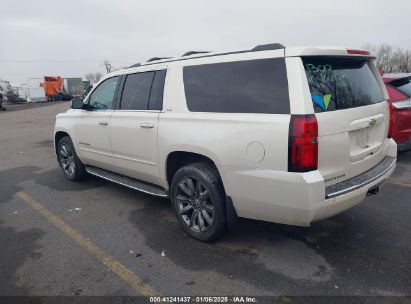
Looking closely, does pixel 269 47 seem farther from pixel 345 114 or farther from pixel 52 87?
pixel 52 87

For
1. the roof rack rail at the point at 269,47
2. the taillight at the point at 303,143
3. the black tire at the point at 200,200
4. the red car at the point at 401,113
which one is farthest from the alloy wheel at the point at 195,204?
the red car at the point at 401,113

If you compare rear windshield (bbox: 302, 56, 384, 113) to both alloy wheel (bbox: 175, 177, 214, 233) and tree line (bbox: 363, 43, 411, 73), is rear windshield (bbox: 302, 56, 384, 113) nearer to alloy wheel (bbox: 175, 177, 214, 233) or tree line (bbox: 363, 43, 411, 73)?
alloy wheel (bbox: 175, 177, 214, 233)

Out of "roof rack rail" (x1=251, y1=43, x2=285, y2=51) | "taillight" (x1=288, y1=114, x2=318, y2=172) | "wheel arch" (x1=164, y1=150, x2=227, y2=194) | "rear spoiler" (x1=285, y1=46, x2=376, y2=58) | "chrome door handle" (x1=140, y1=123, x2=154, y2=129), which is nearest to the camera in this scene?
"taillight" (x1=288, y1=114, x2=318, y2=172)

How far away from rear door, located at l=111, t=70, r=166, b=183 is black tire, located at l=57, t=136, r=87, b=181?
1.32 metres

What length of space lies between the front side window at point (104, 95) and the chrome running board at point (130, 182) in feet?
3.19

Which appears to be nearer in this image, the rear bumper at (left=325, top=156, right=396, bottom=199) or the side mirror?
the rear bumper at (left=325, top=156, right=396, bottom=199)

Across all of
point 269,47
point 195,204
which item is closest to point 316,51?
point 269,47

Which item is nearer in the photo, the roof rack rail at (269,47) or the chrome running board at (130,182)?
the roof rack rail at (269,47)

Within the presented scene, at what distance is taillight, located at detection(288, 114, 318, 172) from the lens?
2.65m

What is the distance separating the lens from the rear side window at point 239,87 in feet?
9.33

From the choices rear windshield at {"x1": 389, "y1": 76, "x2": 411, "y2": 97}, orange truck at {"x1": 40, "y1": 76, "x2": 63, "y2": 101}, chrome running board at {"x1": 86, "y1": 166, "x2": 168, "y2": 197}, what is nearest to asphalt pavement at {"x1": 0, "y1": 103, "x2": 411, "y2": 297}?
chrome running board at {"x1": 86, "y1": 166, "x2": 168, "y2": 197}

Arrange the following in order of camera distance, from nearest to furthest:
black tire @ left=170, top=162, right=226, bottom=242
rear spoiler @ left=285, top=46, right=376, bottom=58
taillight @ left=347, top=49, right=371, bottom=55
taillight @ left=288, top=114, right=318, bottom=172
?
taillight @ left=288, top=114, right=318, bottom=172 < rear spoiler @ left=285, top=46, right=376, bottom=58 < taillight @ left=347, top=49, right=371, bottom=55 < black tire @ left=170, top=162, right=226, bottom=242

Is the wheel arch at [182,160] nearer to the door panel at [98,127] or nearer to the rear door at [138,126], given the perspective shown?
the rear door at [138,126]

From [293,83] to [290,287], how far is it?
168 centimetres
